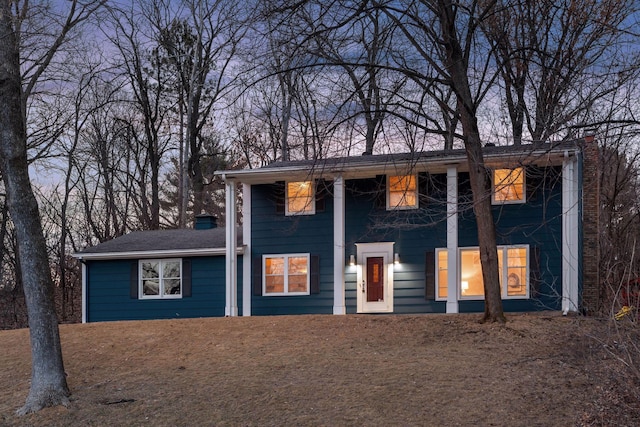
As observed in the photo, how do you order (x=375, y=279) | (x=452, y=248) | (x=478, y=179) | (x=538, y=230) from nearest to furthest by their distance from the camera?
(x=478, y=179) < (x=538, y=230) < (x=452, y=248) < (x=375, y=279)

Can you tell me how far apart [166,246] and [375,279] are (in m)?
6.33

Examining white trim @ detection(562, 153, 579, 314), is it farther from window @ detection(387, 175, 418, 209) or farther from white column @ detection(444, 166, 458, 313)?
window @ detection(387, 175, 418, 209)

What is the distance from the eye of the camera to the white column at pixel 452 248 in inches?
696

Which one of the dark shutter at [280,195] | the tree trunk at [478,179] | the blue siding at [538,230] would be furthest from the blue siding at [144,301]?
the tree trunk at [478,179]

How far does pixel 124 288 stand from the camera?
855 inches

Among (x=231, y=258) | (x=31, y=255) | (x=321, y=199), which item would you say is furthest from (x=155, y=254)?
(x=31, y=255)

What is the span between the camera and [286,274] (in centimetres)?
1956

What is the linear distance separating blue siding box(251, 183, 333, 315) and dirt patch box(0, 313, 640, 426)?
3.25m

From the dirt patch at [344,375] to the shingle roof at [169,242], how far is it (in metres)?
5.13

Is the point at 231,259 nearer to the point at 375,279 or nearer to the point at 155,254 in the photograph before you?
the point at 155,254

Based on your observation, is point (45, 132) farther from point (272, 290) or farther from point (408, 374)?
point (408, 374)

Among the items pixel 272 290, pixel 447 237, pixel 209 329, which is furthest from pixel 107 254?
pixel 447 237

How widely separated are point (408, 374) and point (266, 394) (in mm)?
2189

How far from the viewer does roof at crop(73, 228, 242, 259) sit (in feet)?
68.0
